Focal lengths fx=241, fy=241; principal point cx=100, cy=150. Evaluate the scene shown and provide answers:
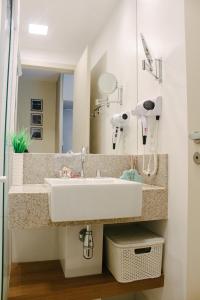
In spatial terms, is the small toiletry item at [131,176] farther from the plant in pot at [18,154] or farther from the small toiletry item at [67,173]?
the plant in pot at [18,154]

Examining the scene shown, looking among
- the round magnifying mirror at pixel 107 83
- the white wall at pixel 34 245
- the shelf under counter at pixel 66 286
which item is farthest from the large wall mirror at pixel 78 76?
the shelf under counter at pixel 66 286

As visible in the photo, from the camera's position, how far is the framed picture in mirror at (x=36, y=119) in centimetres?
175

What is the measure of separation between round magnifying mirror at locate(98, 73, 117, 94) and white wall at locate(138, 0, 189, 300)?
1.60 feet

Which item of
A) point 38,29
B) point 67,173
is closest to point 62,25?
point 38,29

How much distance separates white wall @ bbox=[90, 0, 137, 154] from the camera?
188 cm

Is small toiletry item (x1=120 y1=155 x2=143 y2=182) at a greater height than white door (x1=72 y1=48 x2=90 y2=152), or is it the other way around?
white door (x1=72 y1=48 x2=90 y2=152)

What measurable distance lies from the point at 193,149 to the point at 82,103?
0.98 metres

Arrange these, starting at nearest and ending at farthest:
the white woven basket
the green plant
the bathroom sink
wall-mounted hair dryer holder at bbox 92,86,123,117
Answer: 1. the bathroom sink
2. the white woven basket
3. the green plant
4. wall-mounted hair dryer holder at bbox 92,86,123,117

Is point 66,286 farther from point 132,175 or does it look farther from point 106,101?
point 106,101

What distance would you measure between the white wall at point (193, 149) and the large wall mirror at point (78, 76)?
61 centimetres

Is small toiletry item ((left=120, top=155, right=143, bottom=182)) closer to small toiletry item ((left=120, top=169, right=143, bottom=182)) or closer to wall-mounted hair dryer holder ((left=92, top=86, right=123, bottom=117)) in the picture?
small toiletry item ((left=120, top=169, right=143, bottom=182))

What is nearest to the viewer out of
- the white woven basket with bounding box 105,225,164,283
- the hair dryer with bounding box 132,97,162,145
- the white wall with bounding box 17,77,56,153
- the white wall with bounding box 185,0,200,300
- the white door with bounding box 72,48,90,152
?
the white wall with bounding box 185,0,200,300

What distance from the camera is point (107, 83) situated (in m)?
1.98

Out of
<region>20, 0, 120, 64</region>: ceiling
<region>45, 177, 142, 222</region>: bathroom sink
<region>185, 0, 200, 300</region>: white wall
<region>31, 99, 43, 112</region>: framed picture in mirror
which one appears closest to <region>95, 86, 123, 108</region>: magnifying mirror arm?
<region>20, 0, 120, 64</region>: ceiling
